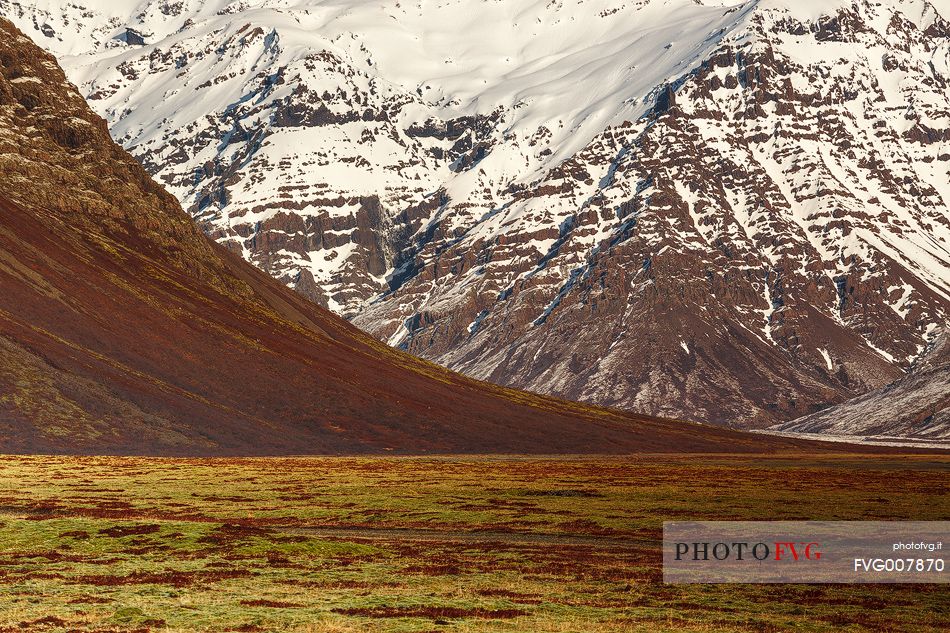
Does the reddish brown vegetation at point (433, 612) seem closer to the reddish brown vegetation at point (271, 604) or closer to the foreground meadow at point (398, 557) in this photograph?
the foreground meadow at point (398, 557)

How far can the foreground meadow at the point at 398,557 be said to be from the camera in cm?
4369

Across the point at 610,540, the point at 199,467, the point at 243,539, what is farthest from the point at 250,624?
the point at 199,467

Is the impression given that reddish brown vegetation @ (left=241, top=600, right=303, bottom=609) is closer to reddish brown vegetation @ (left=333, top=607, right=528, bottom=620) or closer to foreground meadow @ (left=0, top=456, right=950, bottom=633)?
foreground meadow @ (left=0, top=456, right=950, bottom=633)

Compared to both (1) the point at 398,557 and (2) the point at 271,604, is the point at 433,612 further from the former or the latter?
(1) the point at 398,557

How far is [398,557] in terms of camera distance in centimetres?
6147

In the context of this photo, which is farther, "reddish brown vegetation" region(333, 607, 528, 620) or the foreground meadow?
"reddish brown vegetation" region(333, 607, 528, 620)

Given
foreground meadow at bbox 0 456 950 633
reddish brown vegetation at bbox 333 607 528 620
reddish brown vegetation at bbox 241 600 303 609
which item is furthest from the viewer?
reddish brown vegetation at bbox 241 600 303 609

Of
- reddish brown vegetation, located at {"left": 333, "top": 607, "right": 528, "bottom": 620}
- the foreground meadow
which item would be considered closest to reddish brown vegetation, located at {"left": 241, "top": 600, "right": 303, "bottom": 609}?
the foreground meadow

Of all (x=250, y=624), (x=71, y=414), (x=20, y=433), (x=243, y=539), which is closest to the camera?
(x=250, y=624)

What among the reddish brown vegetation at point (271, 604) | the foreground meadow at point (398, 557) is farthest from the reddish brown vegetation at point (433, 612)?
the reddish brown vegetation at point (271, 604)

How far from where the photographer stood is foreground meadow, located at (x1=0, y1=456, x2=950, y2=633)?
43.7m

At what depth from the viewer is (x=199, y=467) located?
5733 inches

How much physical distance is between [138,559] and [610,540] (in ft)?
92.9

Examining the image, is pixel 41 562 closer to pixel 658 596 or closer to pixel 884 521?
pixel 658 596
